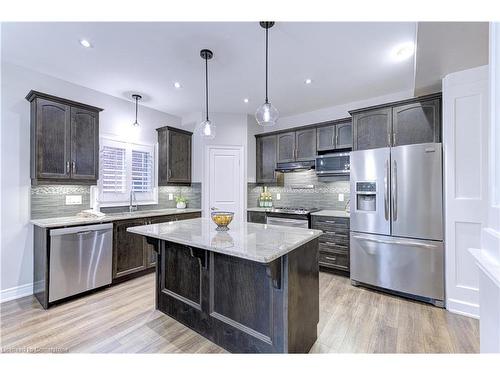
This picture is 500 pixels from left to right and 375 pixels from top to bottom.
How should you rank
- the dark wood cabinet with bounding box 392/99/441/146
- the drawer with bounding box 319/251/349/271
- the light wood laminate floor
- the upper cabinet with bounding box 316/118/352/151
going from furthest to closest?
the upper cabinet with bounding box 316/118/352/151
the drawer with bounding box 319/251/349/271
the dark wood cabinet with bounding box 392/99/441/146
the light wood laminate floor

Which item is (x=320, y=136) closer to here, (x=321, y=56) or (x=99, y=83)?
(x=321, y=56)

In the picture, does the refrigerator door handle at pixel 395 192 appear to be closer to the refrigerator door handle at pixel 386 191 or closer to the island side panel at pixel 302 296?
the refrigerator door handle at pixel 386 191

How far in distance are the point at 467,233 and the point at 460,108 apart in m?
1.32

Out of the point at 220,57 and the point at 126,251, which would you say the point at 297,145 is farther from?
the point at 126,251

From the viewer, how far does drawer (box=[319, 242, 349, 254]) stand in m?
3.41

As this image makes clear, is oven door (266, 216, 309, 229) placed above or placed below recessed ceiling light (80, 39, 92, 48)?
below

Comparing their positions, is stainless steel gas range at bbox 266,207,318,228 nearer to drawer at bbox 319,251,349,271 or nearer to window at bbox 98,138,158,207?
drawer at bbox 319,251,349,271

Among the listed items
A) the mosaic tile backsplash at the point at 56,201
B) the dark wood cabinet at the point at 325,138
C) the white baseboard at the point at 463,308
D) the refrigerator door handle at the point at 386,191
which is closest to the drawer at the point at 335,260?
the refrigerator door handle at the point at 386,191

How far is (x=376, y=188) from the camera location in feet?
9.66

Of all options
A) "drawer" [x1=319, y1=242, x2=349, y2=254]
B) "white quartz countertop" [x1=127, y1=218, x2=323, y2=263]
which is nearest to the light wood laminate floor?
"drawer" [x1=319, y1=242, x2=349, y2=254]

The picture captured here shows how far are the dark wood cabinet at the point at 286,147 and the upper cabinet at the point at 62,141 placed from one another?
3.07 metres

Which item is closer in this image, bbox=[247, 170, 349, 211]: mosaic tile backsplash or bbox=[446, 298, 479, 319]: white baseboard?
bbox=[446, 298, 479, 319]: white baseboard

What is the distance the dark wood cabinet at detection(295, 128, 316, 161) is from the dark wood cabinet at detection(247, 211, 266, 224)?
4.08 ft
